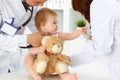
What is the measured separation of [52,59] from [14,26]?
0.29m

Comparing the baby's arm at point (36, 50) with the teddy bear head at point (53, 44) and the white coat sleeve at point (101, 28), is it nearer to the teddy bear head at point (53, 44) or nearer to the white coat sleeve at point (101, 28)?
the teddy bear head at point (53, 44)

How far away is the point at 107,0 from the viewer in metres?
0.92

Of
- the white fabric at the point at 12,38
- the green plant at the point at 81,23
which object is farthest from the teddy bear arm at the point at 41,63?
the green plant at the point at 81,23

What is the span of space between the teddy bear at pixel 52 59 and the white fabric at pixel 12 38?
0.11m

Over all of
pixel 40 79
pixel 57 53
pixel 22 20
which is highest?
pixel 22 20

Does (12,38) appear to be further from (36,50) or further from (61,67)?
(61,67)

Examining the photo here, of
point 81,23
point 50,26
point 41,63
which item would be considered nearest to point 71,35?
point 50,26

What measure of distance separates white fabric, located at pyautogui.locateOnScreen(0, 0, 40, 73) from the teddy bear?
111 millimetres

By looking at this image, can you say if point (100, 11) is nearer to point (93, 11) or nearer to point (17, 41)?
point (93, 11)

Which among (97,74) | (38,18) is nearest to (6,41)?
(38,18)

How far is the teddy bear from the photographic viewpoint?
41.2 inches

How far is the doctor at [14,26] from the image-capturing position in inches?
44.4

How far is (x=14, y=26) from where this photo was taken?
4.08 ft

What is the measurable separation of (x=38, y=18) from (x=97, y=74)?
350 millimetres
